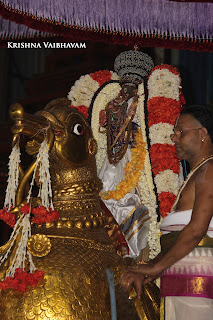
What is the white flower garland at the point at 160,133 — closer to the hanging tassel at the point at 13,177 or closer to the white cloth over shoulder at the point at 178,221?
the white cloth over shoulder at the point at 178,221

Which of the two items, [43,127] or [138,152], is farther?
[138,152]

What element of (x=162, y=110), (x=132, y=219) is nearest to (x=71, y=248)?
(x=132, y=219)

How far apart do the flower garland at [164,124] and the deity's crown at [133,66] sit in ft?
0.48

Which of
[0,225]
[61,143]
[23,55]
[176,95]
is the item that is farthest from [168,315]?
[23,55]

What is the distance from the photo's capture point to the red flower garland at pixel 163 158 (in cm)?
325

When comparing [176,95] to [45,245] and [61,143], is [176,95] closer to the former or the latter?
[61,143]

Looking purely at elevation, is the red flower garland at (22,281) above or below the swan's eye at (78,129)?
below

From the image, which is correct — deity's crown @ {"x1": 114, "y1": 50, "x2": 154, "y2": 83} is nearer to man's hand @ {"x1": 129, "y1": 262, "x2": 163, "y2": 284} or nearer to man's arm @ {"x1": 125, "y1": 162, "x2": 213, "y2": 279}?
man's arm @ {"x1": 125, "y1": 162, "x2": 213, "y2": 279}

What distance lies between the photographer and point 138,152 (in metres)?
3.35

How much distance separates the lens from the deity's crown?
358cm

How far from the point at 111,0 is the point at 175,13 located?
0.37 m

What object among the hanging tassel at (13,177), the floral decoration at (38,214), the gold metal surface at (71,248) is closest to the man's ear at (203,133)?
the gold metal surface at (71,248)

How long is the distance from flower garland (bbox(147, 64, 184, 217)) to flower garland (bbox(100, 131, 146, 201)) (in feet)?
0.25

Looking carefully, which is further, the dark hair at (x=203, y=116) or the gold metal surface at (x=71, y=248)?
the dark hair at (x=203, y=116)
